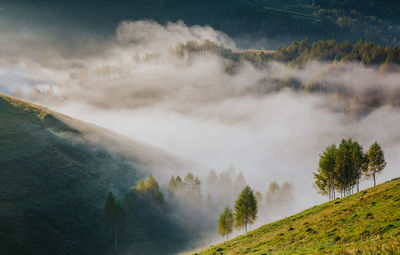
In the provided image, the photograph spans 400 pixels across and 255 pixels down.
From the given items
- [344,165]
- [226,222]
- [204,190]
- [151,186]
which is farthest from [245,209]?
[204,190]

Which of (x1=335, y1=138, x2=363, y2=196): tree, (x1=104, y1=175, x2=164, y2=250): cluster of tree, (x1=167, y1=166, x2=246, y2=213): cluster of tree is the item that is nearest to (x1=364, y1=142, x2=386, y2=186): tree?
(x1=335, y1=138, x2=363, y2=196): tree

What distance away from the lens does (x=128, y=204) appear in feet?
334

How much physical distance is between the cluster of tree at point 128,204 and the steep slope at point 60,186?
3351 mm

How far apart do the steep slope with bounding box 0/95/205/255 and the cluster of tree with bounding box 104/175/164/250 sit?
335 cm

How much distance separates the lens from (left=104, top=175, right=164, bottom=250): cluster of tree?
8906 cm

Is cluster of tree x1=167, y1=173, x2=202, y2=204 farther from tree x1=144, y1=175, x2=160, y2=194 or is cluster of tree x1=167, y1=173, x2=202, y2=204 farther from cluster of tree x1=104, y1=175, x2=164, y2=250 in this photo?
cluster of tree x1=104, y1=175, x2=164, y2=250

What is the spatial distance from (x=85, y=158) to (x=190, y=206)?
187ft

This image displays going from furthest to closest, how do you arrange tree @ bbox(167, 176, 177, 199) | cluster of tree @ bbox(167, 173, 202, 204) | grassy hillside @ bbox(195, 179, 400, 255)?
cluster of tree @ bbox(167, 173, 202, 204), tree @ bbox(167, 176, 177, 199), grassy hillside @ bbox(195, 179, 400, 255)

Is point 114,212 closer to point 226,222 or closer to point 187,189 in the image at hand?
point 226,222

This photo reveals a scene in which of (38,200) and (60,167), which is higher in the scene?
(60,167)

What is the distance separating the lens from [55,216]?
3253 inches

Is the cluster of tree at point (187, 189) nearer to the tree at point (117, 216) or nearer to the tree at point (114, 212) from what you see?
the tree at point (117, 216)

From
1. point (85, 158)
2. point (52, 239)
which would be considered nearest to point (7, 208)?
point (52, 239)

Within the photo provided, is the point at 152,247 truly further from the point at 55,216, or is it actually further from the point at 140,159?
the point at 140,159
